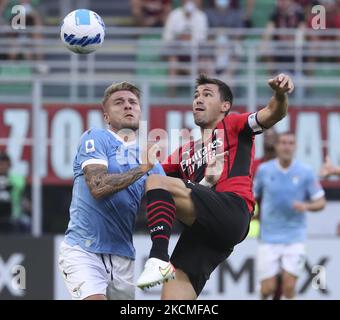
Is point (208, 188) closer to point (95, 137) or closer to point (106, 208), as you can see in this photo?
point (106, 208)

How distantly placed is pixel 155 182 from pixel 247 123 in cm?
101

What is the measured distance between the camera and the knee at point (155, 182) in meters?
8.25

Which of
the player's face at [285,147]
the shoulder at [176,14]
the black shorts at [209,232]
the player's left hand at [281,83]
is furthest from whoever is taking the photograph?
the shoulder at [176,14]

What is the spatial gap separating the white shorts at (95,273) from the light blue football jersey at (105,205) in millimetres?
58

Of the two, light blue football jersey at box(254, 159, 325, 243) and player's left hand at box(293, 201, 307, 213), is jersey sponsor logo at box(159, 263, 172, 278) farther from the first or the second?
light blue football jersey at box(254, 159, 325, 243)

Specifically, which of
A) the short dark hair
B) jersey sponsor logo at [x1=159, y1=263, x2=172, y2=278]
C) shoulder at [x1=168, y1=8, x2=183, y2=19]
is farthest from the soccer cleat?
shoulder at [x1=168, y1=8, x2=183, y2=19]

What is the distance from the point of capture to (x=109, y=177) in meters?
8.20

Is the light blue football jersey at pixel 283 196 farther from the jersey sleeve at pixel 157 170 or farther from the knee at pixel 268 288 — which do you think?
the jersey sleeve at pixel 157 170

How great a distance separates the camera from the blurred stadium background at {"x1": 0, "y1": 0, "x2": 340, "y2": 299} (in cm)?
1527

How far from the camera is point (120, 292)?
854 centimetres

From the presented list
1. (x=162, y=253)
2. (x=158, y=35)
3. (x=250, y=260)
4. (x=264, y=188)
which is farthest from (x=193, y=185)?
(x=158, y=35)

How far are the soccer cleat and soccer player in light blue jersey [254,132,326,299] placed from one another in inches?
237

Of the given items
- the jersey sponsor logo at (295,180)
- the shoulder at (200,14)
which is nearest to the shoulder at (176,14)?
the shoulder at (200,14)

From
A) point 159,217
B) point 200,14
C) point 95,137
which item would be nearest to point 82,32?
point 95,137
